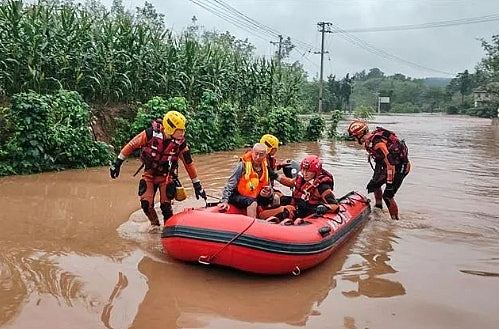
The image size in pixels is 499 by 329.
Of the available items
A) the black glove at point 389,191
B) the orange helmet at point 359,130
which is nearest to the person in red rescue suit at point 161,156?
the orange helmet at point 359,130

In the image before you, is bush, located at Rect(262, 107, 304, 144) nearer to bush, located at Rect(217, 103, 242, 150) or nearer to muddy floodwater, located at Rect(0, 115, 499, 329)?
bush, located at Rect(217, 103, 242, 150)

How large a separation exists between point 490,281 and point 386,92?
77.9 metres

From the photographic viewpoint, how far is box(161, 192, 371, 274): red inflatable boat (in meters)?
5.20

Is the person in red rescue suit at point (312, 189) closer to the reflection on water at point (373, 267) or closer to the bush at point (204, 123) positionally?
the reflection on water at point (373, 267)

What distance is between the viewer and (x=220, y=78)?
16.6 metres

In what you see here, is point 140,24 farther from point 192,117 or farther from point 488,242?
point 488,242

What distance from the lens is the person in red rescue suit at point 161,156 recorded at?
6.26 meters

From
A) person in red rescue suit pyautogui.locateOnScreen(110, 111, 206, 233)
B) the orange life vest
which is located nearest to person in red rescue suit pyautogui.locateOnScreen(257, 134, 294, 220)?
the orange life vest

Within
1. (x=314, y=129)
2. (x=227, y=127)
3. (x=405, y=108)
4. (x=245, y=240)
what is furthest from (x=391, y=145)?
(x=405, y=108)

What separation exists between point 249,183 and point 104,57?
7.51 meters

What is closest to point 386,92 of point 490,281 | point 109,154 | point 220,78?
point 220,78

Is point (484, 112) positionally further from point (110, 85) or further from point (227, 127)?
point (110, 85)

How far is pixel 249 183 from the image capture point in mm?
6457

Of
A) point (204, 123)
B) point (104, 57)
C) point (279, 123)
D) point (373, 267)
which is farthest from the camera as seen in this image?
point (279, 123)
